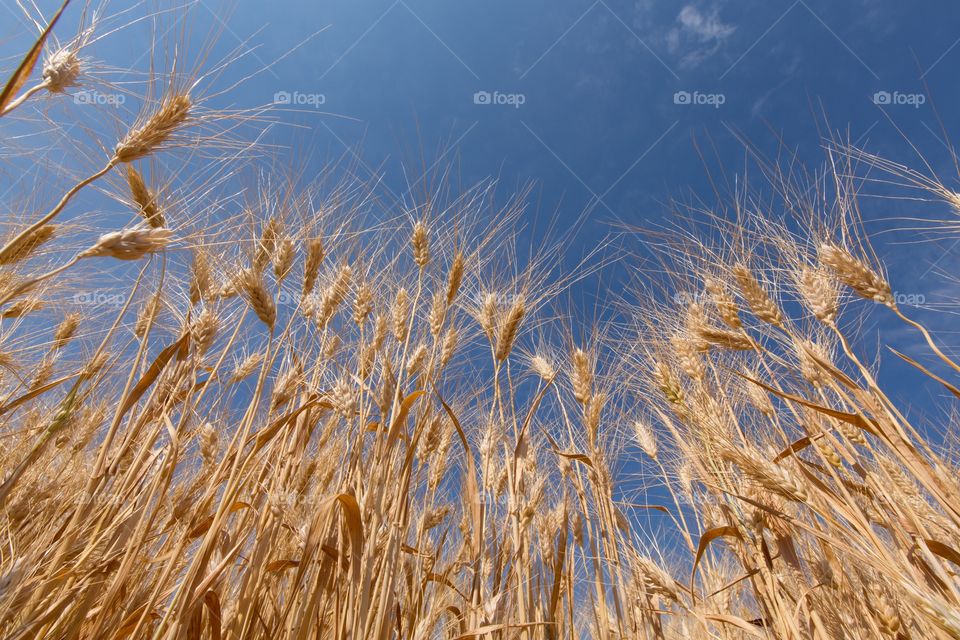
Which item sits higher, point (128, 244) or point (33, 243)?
point (33, 243)

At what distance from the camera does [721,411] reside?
1.98 m

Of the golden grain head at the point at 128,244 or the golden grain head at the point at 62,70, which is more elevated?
the golden grain head at the point at 62,70

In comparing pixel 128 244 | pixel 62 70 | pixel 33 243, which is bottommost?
pixel 128 244

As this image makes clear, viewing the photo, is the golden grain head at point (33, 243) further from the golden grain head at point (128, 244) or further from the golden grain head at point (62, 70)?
the golden grain head at point (62, 70)

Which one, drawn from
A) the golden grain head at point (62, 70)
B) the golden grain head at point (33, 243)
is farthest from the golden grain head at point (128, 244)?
the golden grain head at point (62, 70)

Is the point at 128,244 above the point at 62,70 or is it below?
below

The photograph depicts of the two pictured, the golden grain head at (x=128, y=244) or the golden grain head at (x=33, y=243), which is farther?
the golden grain head at (x=33, y=243)

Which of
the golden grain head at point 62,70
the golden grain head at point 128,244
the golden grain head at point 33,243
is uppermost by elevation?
the golden grain head at point 62,70

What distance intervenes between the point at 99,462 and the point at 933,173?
9.21 ft

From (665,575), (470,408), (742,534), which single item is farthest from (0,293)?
(742,534)

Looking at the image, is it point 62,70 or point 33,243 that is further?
point 33,243

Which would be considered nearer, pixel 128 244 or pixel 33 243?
pixel 128 244

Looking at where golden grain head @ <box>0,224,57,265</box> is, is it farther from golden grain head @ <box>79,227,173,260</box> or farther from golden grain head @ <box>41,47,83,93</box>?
golden grain head @ <box>41,47,83,93</box>

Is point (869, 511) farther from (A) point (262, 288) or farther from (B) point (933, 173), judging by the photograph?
(A) point (262, 288)
